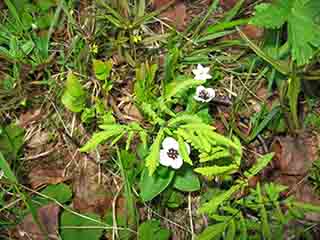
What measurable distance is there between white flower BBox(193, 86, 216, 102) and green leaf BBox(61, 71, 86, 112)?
1.33 ft

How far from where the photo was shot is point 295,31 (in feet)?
4.85

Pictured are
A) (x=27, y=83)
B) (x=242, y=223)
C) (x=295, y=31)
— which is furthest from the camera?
(x=27, y=83)

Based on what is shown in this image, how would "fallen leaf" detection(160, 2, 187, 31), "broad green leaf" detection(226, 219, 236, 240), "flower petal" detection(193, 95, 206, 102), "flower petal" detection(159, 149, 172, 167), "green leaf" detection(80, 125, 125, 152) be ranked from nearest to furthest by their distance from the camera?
"green leaf" detection(80, 125, 125, 152) → "broad green leaf" detection(226, 219, 236, 240) → "flower petal" detection(159, 149, 172, 167) → "flower petal" detection(193, 95, 206, 102) → "fallen leaf" detection(160, 2, 187, 31)

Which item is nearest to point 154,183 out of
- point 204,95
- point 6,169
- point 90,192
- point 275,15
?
point 90,192

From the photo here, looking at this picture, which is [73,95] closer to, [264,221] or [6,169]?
[6,169]

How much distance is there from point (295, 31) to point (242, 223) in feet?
2.04

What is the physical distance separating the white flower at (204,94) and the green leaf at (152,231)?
46 cm

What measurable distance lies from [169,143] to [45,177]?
501 millimetres

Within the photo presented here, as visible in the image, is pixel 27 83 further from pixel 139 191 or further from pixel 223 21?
pixel 223 21

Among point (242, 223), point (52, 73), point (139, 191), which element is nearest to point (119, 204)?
point (139, 191)

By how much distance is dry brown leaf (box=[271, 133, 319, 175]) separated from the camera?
187cm

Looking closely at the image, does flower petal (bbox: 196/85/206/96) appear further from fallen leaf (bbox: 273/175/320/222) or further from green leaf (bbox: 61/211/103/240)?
green leaf (bbox: 61/211/103/240)

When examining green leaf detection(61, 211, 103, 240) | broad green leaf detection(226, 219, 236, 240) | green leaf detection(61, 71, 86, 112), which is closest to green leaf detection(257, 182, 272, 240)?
broad green leaf detection(226, 219, 236, 240)

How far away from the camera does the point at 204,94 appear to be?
1.82 meters
